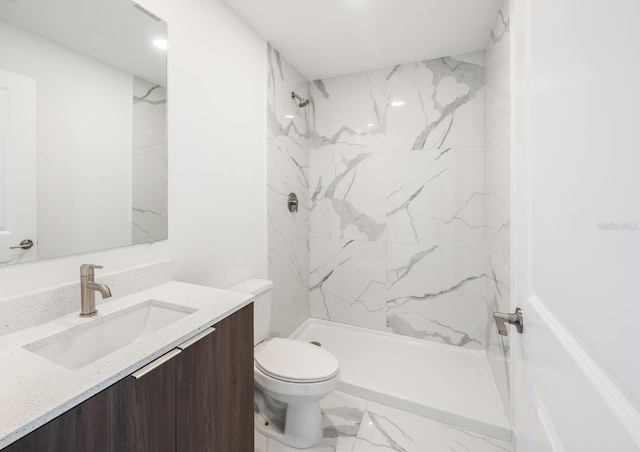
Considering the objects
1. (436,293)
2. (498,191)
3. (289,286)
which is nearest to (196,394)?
(289,286)

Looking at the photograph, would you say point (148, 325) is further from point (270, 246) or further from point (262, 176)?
point (262, 176)

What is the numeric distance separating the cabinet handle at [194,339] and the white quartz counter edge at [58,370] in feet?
0.04

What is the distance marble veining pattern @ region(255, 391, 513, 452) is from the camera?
150 cm

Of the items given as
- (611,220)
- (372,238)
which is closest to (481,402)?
(372,238)

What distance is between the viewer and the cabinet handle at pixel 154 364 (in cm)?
71

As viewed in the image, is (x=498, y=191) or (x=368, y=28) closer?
(x=498, y=191)

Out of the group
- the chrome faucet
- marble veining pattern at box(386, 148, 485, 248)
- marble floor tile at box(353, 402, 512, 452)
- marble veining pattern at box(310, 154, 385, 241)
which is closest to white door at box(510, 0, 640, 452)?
marble floor tile at box(353, 402, 512, 452)

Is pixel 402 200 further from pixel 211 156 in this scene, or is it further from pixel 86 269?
pixel 86 269

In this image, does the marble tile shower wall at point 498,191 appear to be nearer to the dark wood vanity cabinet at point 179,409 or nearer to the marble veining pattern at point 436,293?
the marble veining pattern at point 436,293

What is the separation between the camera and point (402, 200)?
2439 millimetres

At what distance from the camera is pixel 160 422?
77cm

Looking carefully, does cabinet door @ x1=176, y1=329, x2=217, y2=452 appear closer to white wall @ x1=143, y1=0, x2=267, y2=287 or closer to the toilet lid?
the toilet lid

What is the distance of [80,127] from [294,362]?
4.52 ft

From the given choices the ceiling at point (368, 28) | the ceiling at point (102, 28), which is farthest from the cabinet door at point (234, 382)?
the ceiling at point (368, 28)
